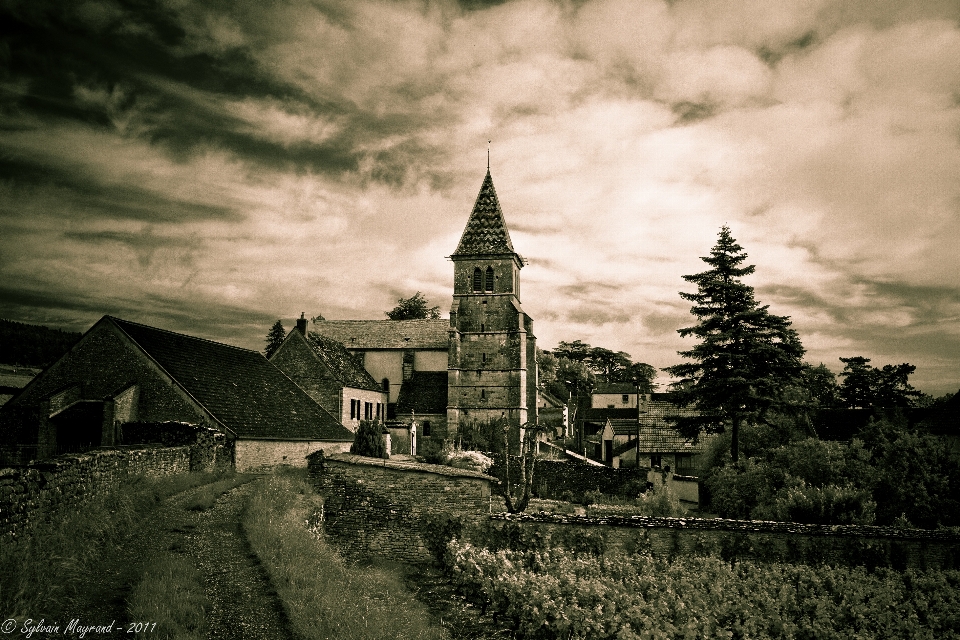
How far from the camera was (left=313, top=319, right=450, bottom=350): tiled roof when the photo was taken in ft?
200

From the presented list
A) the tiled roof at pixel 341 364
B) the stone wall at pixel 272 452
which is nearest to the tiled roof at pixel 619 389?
the tiled roof at pixel 341 364

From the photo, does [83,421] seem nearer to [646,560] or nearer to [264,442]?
[264,442]

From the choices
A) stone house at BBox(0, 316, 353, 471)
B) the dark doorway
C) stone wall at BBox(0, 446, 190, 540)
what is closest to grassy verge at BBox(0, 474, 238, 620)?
stone wall at BBox(0, 446, 190, 540)

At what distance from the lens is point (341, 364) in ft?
166

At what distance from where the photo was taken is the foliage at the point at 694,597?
1169 centimetres

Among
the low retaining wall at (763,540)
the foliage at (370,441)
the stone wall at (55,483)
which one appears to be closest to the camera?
the stone wall at (55,483)

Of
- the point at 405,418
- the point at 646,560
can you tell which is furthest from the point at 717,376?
the point at 405,418

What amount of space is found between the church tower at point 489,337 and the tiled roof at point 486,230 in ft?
0.29

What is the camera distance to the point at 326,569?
1183 cm

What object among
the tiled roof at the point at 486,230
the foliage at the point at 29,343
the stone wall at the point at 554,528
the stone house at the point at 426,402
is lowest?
the stone wall at the point at 554,528

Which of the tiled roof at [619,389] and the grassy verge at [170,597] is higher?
the tiled roof at [619,389]

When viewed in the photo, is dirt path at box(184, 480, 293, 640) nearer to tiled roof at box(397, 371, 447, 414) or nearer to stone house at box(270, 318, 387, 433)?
stone house at box(270, 318, 387, 433)

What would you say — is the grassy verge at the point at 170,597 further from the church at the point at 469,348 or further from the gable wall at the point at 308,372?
the church at the point at 469,348

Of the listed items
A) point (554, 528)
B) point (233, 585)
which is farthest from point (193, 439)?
point (233, 585)
